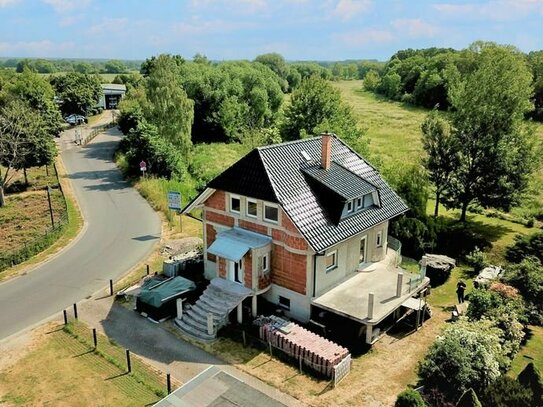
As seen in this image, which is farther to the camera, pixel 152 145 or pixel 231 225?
pixel 152 145

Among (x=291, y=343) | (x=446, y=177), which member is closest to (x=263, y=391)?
(x=291, y=343)

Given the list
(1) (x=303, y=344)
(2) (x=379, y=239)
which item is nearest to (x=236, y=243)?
(1) (x=303, y=344)

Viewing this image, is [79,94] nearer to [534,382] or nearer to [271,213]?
[271,213]

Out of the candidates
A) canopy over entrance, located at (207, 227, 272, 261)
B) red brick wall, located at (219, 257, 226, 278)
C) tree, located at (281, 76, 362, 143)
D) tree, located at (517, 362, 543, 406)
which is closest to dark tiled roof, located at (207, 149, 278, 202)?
canopy over entrance, located at (207, 227, 272, 261)

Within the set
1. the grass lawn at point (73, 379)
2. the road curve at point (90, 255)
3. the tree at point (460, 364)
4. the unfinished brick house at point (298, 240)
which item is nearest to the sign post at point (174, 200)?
the road curve at point (90, 255)

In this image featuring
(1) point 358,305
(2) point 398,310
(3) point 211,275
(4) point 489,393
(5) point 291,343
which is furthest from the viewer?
(3) point 211,275

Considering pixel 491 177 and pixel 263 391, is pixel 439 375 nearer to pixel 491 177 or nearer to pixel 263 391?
pixel 263 391

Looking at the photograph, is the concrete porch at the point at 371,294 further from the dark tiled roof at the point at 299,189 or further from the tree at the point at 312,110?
the tree at the point at 312,110
